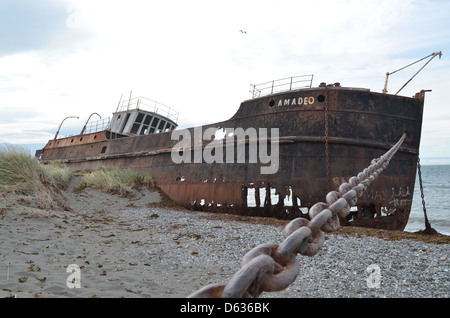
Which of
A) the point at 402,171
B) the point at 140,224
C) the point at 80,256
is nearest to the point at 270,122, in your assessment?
the point at 402,171

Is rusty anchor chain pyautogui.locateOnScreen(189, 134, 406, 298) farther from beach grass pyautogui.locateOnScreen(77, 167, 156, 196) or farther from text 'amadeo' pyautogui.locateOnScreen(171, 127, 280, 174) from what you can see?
beach grass pyautogui.locateOnScreen(77, 167, 156, 196)

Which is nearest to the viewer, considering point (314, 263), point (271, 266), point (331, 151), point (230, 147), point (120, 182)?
point (271, 266)

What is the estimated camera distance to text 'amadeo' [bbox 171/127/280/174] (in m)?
7.67

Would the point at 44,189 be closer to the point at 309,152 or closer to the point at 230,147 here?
the point at 230,147

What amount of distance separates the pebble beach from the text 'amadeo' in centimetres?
187

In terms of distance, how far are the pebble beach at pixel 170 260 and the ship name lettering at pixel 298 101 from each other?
2790 millimetres

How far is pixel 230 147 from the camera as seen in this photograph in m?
8.52

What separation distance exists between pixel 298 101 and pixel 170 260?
482cm

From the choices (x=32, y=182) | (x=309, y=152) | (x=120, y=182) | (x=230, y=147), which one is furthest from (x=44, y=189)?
(x=309, y=152)

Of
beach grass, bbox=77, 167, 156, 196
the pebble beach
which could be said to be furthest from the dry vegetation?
the pebble beach

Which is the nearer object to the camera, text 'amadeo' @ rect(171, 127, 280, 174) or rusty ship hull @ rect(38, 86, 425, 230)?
rusty ship hull @ rect(38, 86, 425, 230)

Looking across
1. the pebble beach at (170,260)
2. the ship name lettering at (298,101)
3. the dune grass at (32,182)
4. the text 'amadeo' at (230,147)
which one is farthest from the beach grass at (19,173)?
the ship name lettering at (298,101)

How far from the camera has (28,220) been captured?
204 inches
